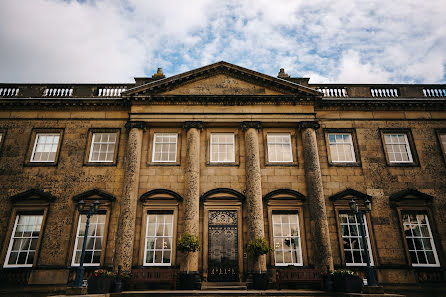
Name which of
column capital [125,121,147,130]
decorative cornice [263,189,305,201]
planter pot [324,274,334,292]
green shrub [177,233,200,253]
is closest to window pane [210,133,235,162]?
decorative cornice [263,189,305,201]

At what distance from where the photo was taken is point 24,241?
1454 centimetres

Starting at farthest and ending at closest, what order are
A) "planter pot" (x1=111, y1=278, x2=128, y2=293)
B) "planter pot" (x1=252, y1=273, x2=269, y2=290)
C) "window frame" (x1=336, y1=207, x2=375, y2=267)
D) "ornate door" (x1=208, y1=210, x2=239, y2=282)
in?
"window frame" (x1=336, y1=207, x2=375, y2=267) → "ornate door" (x1=208, y1=210, x2=239, y2=282) → "planter pot" (x1=252, y1=273, x2=269, y2=290) → "planter pot" (x1=111, y1=278, x2=128, y2=293)

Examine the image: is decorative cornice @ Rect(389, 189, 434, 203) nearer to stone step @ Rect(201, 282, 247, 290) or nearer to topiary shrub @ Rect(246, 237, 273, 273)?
topiary shrub @ Rect(246, 237, 273, 273)

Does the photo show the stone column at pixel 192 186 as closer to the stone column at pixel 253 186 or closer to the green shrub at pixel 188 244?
the green shrub at pixel 188 244

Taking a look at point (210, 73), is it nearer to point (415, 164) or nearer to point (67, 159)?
point (67, 159)

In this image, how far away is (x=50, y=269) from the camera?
1379cm

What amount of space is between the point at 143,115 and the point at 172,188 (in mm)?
4443

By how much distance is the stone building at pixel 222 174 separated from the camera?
46.5 feet

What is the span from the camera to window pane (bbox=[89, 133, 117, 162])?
16141mm

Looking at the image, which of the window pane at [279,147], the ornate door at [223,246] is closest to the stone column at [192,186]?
the ornate door at [223,246]

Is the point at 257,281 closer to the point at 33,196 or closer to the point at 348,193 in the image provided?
the point at 348,193

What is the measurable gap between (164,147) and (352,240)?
10849 millimetres

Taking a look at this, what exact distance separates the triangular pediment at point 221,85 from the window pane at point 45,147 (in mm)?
4777

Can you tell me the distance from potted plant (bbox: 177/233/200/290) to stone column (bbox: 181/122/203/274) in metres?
0.31
